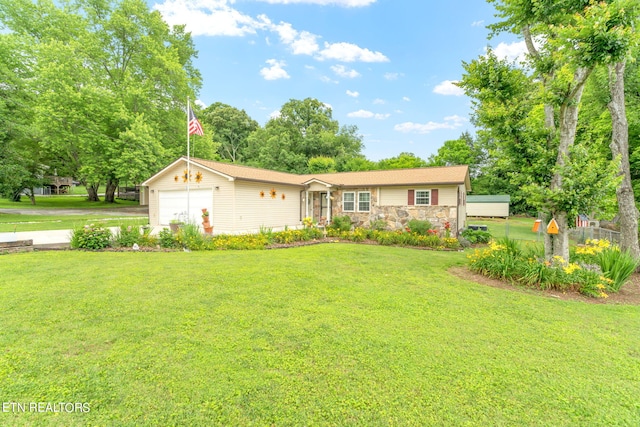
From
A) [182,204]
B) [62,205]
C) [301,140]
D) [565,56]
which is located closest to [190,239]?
[182,204]

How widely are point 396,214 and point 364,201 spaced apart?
1.84 meters

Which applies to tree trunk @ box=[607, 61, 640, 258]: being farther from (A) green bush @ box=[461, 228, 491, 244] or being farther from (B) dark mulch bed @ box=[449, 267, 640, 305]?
(A) green bush @ box=[461, 228, 491, 244]

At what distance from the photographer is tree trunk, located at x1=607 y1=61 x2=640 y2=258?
684cm

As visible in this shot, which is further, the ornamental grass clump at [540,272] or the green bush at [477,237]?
the green bush at [477,237]

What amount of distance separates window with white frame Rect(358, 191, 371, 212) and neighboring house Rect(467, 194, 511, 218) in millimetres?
18930

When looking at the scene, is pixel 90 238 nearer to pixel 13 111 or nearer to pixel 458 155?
pixel 13 111

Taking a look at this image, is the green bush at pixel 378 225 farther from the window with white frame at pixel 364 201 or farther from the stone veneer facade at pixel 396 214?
the window with white frame at pixel 364 201

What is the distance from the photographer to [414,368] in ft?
8.75

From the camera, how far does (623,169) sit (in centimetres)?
696

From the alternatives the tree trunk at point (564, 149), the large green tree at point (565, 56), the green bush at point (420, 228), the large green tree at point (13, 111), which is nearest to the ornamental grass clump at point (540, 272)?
the tree trunk at point (564, 149)

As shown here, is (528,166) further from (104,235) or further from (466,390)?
(104,235)

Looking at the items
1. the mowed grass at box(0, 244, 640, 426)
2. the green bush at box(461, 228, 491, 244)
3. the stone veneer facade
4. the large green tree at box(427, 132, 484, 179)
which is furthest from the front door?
the large green tree at box(427, 132, 484, 179)

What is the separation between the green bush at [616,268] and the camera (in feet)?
17.7

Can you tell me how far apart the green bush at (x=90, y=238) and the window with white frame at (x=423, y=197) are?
12.5 m
